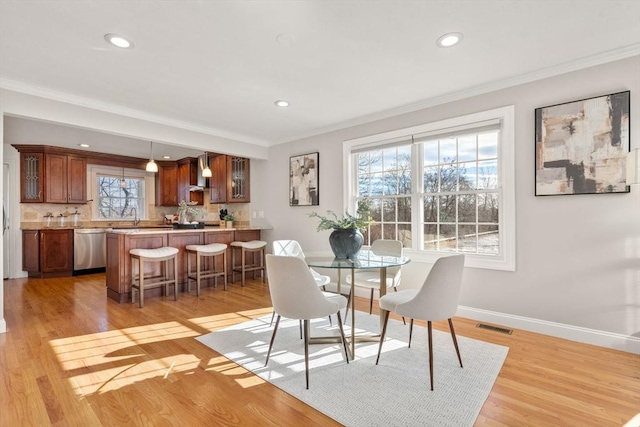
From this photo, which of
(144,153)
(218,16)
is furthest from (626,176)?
(144,153)

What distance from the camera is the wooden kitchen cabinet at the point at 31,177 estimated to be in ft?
19.4

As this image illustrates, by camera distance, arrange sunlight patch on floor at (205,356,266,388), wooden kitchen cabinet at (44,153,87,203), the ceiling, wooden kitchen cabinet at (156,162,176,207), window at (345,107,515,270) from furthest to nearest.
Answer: wooden kitchen cabinet at (156,162,176,207) → wooden kitchen cabinet at (44,153,87,203) → window at (345,107,515,270) → sunlight patch on floor at (205,356,266,388) → the ceiling

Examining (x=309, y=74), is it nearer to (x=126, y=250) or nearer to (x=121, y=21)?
(x=121, y=21)

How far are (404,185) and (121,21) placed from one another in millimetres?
3237

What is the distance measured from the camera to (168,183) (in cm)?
766

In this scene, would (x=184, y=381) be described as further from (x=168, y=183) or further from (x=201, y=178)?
(x=168, y=183)

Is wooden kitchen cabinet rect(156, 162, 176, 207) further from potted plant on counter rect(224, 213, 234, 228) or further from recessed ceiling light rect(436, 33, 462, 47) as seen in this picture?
recessed ceiling light rect(436, 33, 462, 47)

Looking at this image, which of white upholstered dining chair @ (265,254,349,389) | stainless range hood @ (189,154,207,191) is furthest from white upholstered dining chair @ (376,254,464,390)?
stainless range hood @ (189,154,207,191)

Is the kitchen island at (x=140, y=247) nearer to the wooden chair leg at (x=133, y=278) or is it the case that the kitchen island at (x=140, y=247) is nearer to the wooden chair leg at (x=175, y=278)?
the wooden chair leg at (x=133, y=278)

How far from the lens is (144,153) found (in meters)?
6.93

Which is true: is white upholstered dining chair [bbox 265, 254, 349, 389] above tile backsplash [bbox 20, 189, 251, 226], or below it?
below

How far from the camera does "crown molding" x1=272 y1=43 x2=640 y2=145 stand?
2604 mm

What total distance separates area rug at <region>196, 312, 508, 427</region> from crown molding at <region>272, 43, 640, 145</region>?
2.48 metres

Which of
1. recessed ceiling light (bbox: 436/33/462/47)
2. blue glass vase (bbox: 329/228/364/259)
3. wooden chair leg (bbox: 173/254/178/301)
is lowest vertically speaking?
wooden chair leg (bbox: 173/254/178/301)
